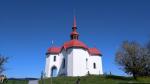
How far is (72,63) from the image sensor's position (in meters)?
72.2

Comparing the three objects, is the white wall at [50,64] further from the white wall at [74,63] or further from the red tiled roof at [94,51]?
the red tiled roof at [94,51]

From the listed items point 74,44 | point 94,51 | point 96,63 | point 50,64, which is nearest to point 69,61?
point 74,44

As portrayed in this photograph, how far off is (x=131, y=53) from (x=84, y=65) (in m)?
17.7

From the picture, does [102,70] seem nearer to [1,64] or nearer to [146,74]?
[146,74]

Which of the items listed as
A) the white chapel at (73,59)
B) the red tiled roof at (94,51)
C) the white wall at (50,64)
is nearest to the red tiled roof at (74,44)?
the white chapel at (73,59)

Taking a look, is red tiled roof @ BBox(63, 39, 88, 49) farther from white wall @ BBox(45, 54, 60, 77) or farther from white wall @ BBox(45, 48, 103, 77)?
white wall @ BBox(45, 54, 60, 77)

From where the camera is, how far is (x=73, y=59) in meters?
72.4

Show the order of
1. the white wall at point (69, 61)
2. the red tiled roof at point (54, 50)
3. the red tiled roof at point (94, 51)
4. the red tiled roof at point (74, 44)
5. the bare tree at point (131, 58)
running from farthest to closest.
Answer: the red tiled roof at point (94, 51)
the red tiled roof at point (54, 50)
the red tiled roof at point (74, 44)
the white wall at point (69, 61)
the bare tree at point (131, 58)

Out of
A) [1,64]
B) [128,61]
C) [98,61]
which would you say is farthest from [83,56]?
[1,64]

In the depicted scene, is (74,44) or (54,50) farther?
(54,50)

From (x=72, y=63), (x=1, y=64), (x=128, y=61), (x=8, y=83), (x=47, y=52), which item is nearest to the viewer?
(x=8, y=83)

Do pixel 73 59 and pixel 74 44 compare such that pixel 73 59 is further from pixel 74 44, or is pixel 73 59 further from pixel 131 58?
pixel 131 58

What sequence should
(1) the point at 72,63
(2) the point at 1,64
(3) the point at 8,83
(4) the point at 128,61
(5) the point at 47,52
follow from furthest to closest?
(5) the point at 47,52 → (1) the point at 72,63 → (4) the point at 128,61 → (2) the point at 1,64 → (3) the point at 8,83

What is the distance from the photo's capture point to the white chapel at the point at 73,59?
2857 inches
